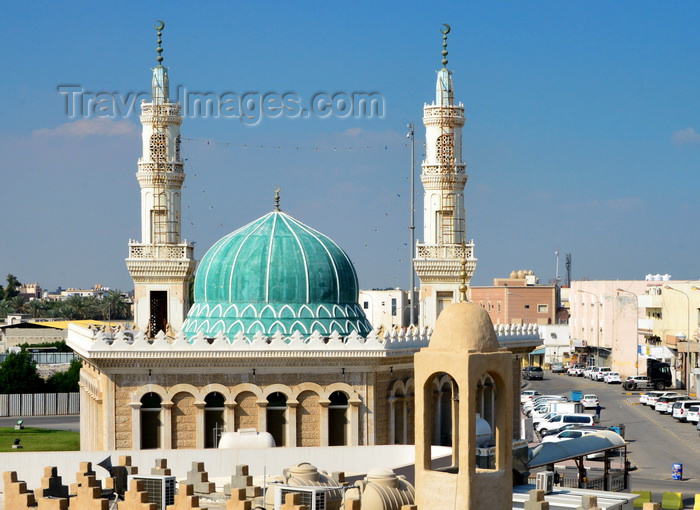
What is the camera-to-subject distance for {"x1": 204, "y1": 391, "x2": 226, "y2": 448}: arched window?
1267 inches

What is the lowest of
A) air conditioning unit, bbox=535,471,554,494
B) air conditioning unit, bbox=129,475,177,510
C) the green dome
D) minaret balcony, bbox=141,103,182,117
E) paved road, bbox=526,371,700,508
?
paved road, bbox=526,371,700,508

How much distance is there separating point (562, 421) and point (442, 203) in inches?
451

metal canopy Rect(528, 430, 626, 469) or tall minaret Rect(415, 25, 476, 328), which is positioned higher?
tall minaret Rect(415, 25, 476, 328)

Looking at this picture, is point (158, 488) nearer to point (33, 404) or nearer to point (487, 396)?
point (487, 396)

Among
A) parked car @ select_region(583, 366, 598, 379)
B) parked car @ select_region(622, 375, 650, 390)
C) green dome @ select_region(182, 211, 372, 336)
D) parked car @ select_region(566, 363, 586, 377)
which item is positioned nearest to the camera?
green dome @ select_region(182, 211, 372, 336)

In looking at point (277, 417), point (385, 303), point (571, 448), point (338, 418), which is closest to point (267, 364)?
point (277, 417)

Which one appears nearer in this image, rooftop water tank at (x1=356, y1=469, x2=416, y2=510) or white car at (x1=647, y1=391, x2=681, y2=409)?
rooftop water tank at (x1=356, y1=469, x2=416, y2=510)

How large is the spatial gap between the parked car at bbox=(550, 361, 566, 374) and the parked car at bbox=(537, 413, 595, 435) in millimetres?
41161

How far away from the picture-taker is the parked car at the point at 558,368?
299 feet

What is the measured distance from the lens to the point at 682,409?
55438 mm

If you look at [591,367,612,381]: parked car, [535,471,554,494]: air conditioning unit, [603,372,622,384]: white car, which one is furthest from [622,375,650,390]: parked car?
[535,471,554,494]: air conditioning unit

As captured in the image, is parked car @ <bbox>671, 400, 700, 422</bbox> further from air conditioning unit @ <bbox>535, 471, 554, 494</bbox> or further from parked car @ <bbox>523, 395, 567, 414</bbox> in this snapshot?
air conditioning unit @ <bbox>535, 471, 554, 494</bbox>

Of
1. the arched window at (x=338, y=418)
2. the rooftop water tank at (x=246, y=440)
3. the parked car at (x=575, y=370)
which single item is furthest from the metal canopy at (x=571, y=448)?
the parked car at (x=575, y=370)

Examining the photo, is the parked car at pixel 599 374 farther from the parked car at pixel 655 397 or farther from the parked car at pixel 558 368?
the parked car at pixel 655 397
